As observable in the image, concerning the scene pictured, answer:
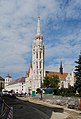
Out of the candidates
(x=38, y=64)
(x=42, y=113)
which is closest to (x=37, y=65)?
(x=38, y=64)

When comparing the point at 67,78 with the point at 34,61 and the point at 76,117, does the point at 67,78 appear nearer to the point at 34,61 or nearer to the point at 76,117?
the point at 34,61

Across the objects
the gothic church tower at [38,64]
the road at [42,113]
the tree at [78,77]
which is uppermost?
the gothic church tower at [38,64]

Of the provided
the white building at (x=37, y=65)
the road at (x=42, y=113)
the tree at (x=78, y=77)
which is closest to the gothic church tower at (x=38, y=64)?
the white building at (x=37, y=65)

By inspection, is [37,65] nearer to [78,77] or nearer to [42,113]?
[78,77]

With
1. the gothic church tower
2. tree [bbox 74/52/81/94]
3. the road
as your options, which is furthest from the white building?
the road

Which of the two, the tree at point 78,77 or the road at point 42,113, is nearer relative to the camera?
the road at point 42,113

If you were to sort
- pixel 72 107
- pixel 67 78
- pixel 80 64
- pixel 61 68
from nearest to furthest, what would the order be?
pixel 72 107, pixel 80 64, pixel 67 78, pixel 61 68

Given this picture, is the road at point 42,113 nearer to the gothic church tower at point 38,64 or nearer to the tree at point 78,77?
the tree at point 78,77

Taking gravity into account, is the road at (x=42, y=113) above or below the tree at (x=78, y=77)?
below

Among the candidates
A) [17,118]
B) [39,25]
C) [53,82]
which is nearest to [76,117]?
[17,118]

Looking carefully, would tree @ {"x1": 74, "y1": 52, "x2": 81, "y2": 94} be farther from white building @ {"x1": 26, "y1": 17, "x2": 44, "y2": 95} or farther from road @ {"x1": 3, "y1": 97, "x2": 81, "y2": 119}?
white building @ {"x1": 26, "y1": 17, "x2": 44, "y2": 95}

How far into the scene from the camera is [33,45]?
159 meters

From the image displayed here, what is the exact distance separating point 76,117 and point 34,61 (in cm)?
12108

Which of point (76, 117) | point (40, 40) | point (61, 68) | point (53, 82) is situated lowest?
point (76, 117)
